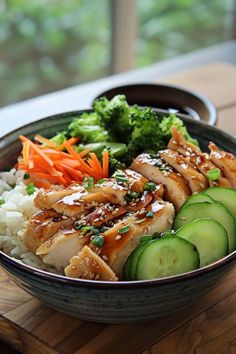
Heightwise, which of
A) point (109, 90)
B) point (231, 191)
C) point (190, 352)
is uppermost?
point (109, 90)

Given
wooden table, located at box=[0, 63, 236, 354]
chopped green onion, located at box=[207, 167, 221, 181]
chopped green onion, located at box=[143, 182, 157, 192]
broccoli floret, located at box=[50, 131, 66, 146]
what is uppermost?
broccoli floret, located at box=[50, 131, 66, 146]

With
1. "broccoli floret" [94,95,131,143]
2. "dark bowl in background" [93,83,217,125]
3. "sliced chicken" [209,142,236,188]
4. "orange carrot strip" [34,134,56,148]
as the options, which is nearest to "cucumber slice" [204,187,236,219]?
"sliced chicken" [209,142,236,188]

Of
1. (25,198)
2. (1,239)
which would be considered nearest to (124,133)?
(25,198)

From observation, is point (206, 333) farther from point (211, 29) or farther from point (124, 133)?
point (211, 29)

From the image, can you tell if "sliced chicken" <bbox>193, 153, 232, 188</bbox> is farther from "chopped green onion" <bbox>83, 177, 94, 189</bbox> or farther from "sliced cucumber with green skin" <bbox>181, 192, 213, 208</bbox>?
"chopped green onion" <bbox>83, 177, 94, 189</bbox>

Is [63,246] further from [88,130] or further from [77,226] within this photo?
[88,130]
